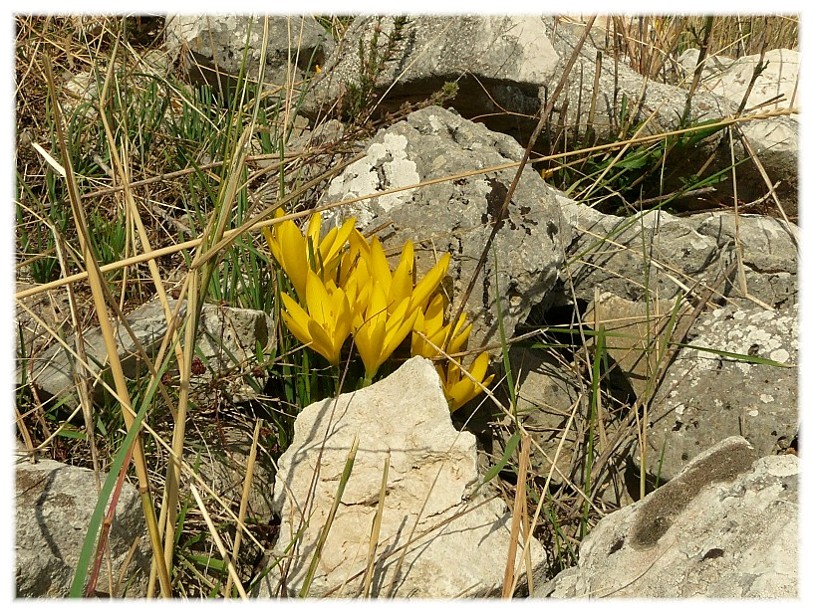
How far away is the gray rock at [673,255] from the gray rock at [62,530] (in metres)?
1.38

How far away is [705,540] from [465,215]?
3.24 ft

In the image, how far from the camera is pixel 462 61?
2.50 m

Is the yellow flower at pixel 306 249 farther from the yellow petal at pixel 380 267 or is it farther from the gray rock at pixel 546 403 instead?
the gray rock at pixel 546 403

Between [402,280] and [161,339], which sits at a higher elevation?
[402,280]

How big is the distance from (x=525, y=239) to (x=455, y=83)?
1.94 feet

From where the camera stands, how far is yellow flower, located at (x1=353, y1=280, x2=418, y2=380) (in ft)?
6.25

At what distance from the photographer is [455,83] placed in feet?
7.89

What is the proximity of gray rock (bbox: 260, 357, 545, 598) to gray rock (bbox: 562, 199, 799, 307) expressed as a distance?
75cm

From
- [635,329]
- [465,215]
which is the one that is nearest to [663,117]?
[635,329]

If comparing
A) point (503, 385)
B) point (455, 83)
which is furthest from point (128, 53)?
point (503, 385)

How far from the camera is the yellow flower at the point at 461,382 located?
2.00 meters

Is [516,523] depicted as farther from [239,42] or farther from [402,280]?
[239,42]

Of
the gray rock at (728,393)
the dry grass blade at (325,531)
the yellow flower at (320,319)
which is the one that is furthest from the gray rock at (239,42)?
the dry grass blade at (325,531)

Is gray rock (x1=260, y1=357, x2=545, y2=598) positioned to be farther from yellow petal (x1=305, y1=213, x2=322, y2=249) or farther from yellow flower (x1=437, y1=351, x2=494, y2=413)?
yellow petal (x1=305, y1=213, x2=322, y2=249)
